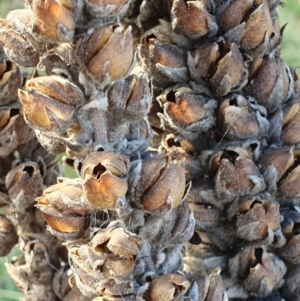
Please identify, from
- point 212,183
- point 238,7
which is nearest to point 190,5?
point 238,7

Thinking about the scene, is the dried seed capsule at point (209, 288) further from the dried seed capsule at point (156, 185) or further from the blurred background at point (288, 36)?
the blurred background at point (288, 36)

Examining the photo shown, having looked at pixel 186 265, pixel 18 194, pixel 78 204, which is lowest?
pixel 186 265

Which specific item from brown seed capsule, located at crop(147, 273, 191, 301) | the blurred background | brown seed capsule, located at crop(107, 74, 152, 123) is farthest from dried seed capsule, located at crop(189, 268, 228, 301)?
the blurred background

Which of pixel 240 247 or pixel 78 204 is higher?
pixel 78 204

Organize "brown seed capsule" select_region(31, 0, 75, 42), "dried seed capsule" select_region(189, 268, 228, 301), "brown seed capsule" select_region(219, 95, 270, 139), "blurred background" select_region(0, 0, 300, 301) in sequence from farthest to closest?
"blurred background" select_region(0, 0, 300, 301) < "brown seed capsule" select_region(219, 95, 270, 139) < "dried seed capsule" select_region(189, 268, 228, 301) < "brown seed capsule" select_region(31, 0, 75, 42)

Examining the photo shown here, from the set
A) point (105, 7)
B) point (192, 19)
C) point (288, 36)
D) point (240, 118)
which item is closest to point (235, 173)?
point (240, 118)

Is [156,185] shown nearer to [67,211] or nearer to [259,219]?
[67,211]

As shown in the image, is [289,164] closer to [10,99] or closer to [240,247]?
[240,247]

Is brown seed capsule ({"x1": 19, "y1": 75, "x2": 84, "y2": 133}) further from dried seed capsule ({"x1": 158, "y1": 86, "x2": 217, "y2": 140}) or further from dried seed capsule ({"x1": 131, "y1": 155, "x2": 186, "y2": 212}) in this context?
dried seed capsule ({"x1": 158, "y1": 86, "x2": 217, "y2": 140})
